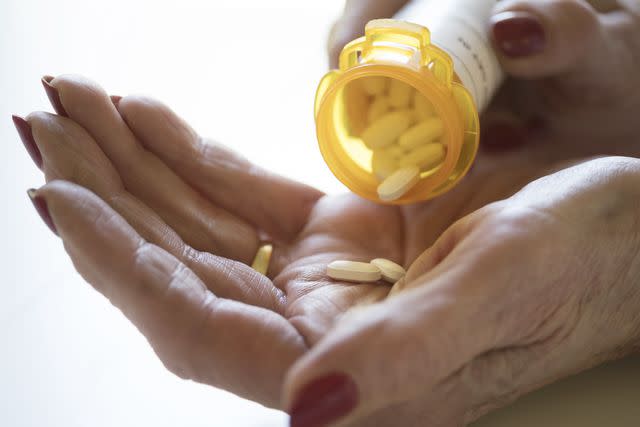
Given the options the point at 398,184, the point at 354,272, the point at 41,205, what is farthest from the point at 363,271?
the point at 41,205

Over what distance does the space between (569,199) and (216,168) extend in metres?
0.50

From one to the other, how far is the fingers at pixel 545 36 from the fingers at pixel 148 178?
43 cm

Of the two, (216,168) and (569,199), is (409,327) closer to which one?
(569,199)

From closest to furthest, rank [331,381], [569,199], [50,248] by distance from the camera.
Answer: [331,381] → [569,199] → [50,248]

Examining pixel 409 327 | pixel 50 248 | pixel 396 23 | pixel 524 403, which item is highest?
pixel 396 23

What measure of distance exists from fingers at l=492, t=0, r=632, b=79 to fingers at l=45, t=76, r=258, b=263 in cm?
43

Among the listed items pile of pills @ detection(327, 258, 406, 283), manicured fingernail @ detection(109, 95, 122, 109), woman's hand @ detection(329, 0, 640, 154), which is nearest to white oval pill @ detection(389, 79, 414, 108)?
woman's hand @ detection(329, 0, 640, 154)

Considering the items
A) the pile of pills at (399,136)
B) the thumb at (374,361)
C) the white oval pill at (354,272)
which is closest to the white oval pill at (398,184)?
the pile of pills at (399,136)

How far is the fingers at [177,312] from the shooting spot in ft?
2.07

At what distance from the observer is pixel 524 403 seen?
788mm

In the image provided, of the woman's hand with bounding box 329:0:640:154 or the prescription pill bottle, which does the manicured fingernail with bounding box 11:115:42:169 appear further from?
the woman's hand with bounding box 329:0:640:154

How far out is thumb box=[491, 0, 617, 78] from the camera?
0.89m

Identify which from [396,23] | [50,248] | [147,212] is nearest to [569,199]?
[396,23]

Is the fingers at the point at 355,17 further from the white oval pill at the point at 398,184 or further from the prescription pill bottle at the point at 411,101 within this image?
the white oval pill at the point at 398,184
